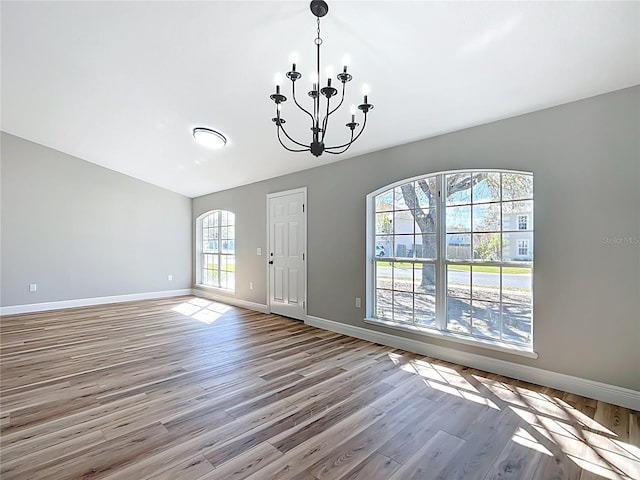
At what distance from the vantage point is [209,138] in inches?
171

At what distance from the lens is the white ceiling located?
2.13 meters

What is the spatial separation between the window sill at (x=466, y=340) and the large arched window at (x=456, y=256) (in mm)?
20

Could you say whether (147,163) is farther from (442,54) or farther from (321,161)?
(442,54)

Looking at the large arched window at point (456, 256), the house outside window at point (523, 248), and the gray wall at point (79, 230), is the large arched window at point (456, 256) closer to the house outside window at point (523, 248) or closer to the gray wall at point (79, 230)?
the house outside window at point (523, 248)

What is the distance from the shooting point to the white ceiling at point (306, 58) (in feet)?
7.00

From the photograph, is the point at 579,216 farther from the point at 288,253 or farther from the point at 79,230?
the point at 79,230

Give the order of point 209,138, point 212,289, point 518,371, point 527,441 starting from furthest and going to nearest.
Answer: point 212,289
point 209,138
point 518,371
point 527,441

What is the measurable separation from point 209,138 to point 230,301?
345 centimetres

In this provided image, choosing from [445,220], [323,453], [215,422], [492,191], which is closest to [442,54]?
[492,191]

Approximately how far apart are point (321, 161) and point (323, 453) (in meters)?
3.66

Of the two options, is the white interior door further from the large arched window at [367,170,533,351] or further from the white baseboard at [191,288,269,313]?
the large arched window at [367,170,533,351]

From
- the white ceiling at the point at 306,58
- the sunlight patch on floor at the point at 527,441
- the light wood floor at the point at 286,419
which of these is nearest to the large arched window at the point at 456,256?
the light wood floor at the point at 286,419

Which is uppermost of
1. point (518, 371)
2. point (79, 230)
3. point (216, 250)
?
point (79, 230)

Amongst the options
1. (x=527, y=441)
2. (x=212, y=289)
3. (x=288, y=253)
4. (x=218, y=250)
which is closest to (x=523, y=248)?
(x=527, y=441)
